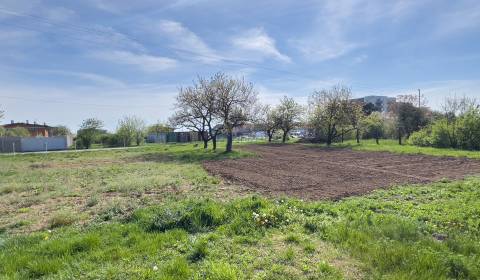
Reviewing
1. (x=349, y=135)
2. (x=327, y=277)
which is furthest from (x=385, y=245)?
(x=349, y=135)

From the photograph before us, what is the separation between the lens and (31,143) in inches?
1831

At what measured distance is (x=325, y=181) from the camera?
38.4 feet

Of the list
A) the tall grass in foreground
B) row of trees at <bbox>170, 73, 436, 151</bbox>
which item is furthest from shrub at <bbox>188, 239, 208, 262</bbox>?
row of trees at <bbox>170, 73, 436, 151</bbox>

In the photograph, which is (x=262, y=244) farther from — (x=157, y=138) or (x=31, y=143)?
(x=157, y=138)

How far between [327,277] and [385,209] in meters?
4.01


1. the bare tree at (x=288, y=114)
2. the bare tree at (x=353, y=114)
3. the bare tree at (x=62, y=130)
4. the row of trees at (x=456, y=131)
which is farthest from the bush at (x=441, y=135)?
the bare tree at (x=62, y=130)

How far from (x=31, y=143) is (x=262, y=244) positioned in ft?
176

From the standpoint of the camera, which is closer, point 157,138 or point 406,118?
point 406,118

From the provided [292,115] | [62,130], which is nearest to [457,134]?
[292,115]

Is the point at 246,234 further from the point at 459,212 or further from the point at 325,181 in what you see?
the point at 325,181

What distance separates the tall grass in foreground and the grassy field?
0.02 m

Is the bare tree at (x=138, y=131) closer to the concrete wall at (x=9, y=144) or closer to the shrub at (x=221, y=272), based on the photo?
the concrete wall at (x=9, y=144)

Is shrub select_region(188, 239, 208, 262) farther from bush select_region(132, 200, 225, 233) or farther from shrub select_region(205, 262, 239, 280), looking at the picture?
bush select_region(132, 200, 225, 233)

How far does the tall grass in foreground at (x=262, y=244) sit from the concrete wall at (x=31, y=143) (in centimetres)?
4606
